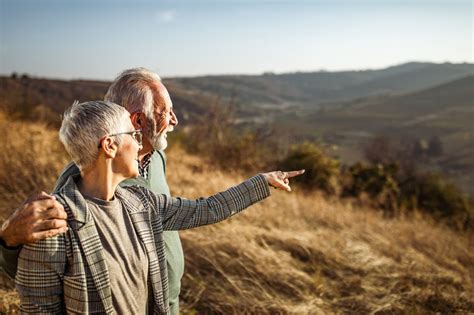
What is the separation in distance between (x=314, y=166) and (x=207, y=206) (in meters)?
9.71

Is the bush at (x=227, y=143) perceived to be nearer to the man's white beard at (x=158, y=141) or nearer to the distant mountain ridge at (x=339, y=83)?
the man's white beard at (x=158, y=141)

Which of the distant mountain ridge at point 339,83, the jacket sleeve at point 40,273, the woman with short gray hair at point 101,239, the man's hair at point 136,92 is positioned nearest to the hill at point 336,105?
the distant mountain ridge at point 339,83

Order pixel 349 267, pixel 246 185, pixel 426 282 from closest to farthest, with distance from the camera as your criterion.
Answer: pixel 246 185 < pixel 426 282 < pixel 349 267

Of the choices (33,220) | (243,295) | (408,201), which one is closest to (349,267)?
(243,295)

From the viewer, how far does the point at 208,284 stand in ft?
11.7

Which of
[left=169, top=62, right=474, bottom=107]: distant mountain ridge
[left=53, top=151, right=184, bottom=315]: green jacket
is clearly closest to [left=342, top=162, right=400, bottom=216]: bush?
[left=53, top=151, right=184, bottom=315]: green jacket

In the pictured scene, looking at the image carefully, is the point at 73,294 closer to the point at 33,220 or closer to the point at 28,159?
the point at 33,220

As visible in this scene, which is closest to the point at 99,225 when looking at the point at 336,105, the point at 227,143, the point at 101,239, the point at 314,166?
the point at 101,239

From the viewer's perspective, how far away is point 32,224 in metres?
1.14

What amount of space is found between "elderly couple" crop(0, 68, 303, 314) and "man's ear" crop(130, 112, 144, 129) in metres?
0.25

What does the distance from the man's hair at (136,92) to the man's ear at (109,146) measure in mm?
480

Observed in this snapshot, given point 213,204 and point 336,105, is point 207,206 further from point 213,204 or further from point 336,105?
point 336,105

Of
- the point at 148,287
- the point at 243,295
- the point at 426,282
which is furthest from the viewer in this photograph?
the point at 426,282

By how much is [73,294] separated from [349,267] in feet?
11.7
